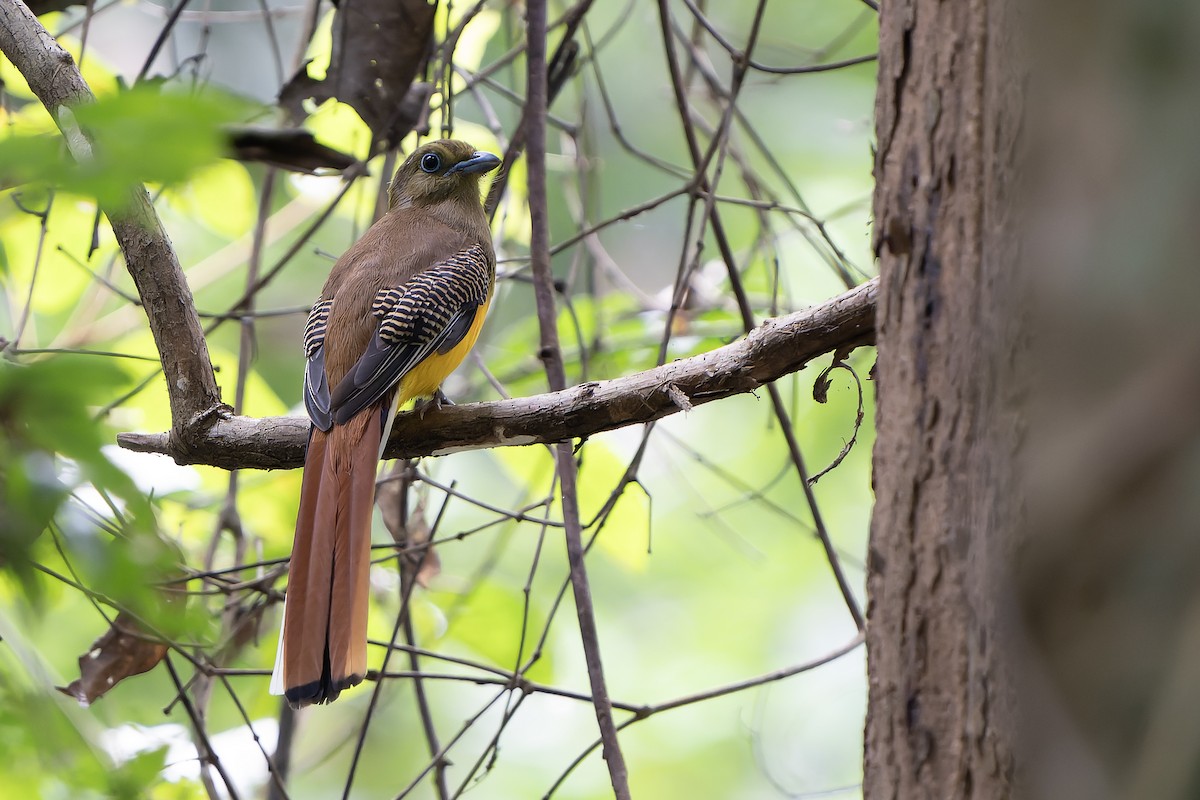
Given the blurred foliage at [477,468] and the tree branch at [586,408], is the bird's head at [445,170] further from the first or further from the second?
the tree branch at [586,408]

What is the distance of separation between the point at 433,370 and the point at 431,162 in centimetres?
105

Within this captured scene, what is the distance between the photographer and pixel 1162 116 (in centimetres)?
84

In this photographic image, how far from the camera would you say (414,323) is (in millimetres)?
2867

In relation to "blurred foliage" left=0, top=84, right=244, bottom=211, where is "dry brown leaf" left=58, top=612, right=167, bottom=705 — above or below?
above

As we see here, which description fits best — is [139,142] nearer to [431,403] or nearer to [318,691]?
[318,691]

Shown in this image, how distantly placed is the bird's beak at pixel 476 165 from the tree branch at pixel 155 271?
57.4 inches

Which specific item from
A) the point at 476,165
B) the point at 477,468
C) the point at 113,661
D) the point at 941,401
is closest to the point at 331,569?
Answer: the point at 113,661

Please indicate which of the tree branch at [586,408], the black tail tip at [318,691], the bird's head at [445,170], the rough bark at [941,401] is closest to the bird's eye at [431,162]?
the bird's head at [445,170]

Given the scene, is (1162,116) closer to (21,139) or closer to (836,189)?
(21,139)

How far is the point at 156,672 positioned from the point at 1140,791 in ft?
17.7

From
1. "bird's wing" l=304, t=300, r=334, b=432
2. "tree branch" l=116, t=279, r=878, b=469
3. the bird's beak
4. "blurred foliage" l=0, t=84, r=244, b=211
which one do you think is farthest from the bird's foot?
"blurred foliage" l=0, t=84, r=244, b=211

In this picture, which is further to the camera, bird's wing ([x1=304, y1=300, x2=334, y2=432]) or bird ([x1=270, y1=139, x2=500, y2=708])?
bird's wing ([x1=304, y1=300, x2=334, y2=432])

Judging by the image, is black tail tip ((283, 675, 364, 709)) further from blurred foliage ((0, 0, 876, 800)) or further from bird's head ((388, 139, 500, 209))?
bird's head ((388, 139, 500, 209))

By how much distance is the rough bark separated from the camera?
1073 millimetres
